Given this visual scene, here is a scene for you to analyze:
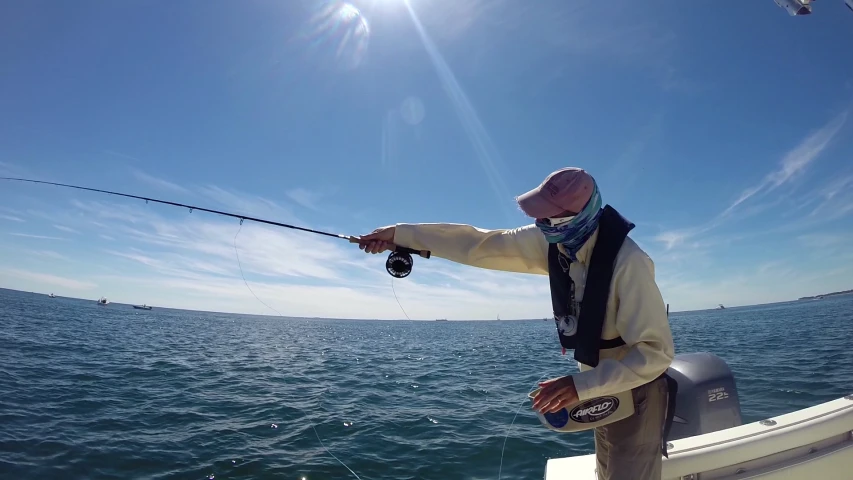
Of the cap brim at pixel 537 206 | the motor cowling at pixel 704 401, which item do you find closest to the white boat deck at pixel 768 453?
the motor cowling at pixel 704 401

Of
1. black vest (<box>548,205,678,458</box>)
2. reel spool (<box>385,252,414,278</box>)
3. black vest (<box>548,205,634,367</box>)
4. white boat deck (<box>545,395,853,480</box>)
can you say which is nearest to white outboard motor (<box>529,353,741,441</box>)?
white boat deck (<box>545,395,853,480</box>)

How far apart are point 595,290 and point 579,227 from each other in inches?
12.4

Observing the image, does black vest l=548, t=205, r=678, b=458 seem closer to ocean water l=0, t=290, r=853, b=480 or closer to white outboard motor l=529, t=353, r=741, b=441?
white outboard motor l=529, t=353, r=741, b=441

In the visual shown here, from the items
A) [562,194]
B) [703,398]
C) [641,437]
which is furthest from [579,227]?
[703,398]

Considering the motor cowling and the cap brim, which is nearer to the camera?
the cap brim

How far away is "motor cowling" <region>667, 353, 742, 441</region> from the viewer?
3.64 metres

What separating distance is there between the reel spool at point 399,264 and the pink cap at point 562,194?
1.27 m

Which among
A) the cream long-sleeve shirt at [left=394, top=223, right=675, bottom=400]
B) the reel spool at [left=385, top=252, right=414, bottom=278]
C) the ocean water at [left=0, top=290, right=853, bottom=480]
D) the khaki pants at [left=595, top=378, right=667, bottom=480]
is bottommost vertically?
the ocean water at [left=0, top=290, right=853, bottom=480]

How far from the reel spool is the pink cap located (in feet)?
4.16

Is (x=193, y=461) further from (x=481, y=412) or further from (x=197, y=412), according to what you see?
(x=481, y=412)

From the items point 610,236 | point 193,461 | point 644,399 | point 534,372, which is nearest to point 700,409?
point 644,399

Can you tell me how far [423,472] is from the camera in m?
6.08

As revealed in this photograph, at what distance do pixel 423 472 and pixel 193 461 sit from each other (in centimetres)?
364

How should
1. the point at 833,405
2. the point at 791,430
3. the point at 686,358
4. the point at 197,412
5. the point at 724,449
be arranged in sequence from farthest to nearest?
the point at 197,412 → the point at 686,358 → the point at 833,405 → the point at 791,430 → the point at 724,449
